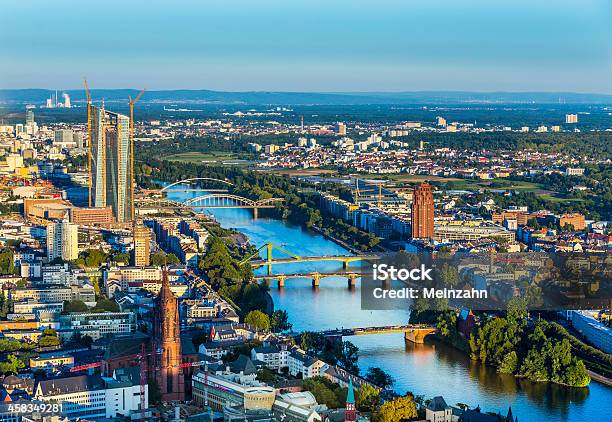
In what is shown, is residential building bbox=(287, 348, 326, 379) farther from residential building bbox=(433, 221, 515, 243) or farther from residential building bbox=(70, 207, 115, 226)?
residential building bbox=(70, 207, 115, 226)

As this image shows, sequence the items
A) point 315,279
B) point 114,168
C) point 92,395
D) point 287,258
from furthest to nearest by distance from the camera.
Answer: point 114,168
point 287,258
point 315,279
point 92,395

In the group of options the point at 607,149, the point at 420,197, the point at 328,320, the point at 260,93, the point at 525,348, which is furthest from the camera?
the point at 260,93

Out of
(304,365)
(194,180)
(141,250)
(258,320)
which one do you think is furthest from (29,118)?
(304,365)

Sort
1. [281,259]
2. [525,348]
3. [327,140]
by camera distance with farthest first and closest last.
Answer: [327,140] → [281,259] → [525,348]

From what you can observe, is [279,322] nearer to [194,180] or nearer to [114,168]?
[114,168]

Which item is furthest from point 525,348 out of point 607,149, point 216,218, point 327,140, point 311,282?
point 327,140

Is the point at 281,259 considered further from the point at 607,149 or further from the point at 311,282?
the point at 607,149

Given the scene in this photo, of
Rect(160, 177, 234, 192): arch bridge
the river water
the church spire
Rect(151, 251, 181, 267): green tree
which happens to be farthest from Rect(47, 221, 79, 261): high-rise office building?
Rect(160, 177, 234, 192): arch bridge
